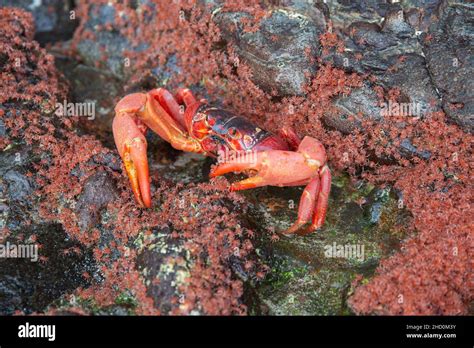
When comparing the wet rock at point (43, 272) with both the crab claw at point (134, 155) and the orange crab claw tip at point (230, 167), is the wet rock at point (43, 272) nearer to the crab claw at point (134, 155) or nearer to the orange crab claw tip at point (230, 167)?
the crab claw at point (134, 155)

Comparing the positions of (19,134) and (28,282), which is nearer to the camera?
(28,282)

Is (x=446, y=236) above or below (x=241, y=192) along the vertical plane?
below

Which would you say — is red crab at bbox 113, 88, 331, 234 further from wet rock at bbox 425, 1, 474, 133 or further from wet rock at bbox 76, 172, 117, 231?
wet rock at bbox 425, 1, 474, 133

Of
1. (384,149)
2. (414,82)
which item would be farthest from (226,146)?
(414,82)

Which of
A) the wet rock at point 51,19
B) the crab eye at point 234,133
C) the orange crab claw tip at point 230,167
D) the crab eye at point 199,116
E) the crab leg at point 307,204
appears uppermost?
the wet rock at point 51,19

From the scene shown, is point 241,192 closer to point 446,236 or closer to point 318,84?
point 318,84

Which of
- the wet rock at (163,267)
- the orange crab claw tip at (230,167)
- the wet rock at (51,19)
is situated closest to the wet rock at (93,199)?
the wet rock at (163,267)
